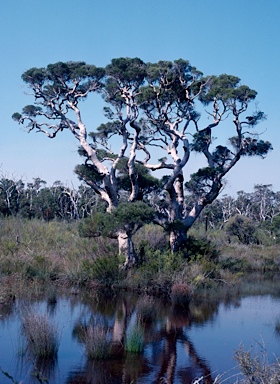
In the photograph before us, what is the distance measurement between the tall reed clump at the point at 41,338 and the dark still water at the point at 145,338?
0.15 meters

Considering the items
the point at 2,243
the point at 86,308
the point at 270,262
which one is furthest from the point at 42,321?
the point at 270,262

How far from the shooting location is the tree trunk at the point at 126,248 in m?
20.2

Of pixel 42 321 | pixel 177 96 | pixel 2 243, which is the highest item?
pixel 177 96

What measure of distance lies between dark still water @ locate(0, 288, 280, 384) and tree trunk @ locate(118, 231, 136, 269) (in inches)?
86.3

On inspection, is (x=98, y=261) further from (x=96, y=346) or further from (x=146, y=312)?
(x=96, y=346)

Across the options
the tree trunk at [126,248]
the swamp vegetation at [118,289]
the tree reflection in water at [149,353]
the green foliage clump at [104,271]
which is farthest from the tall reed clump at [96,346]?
the tree trunk at [126,248]

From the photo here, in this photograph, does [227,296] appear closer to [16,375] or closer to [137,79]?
[137,79]

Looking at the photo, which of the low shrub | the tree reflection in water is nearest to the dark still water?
the tree reflection in water

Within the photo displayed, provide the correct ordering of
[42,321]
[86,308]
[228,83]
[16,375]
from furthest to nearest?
[228,83], [86,308], [42,321], [16,375]

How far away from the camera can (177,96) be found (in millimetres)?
21656

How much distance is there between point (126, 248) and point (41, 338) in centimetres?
1020

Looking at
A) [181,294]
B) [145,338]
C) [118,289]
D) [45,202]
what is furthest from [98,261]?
[45,202]

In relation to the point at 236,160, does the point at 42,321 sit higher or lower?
lower

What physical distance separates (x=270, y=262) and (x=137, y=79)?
1480cm
